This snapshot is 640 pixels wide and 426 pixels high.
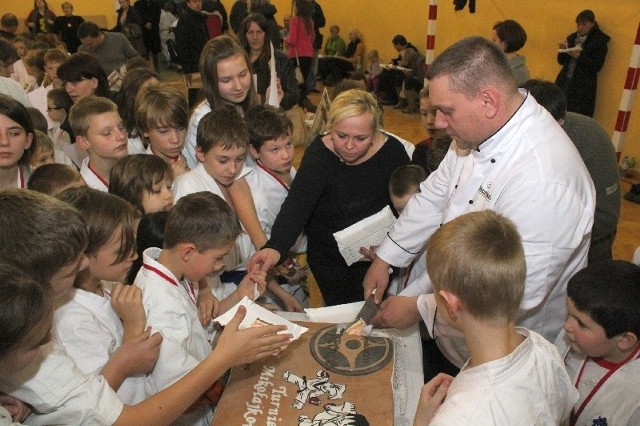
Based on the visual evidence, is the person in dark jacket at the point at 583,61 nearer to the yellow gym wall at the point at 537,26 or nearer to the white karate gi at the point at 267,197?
the yellow gym wall at the point at 537,26

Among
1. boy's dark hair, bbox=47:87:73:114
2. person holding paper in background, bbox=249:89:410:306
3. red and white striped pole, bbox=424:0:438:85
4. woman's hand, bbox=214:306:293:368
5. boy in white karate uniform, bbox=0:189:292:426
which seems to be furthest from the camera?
red and white striped pole, bbox=424:0:438:85

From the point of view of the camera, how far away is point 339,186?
281 centimetres

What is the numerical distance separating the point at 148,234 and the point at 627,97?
5.80m

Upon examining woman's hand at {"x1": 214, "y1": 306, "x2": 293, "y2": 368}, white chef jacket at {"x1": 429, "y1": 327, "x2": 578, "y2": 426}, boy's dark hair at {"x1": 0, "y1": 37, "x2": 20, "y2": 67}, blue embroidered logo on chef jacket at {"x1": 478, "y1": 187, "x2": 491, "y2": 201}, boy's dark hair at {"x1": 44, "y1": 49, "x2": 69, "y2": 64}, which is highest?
boy's dark hair at {"x1": 0, "y1": 37, "x2": 20, "y2": 67}

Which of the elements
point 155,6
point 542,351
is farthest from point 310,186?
point 155,6

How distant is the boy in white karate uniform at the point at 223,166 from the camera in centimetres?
277

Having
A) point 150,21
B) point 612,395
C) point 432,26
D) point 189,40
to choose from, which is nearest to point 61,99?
point 189,40

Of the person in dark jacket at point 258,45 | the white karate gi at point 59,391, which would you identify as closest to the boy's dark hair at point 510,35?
the person in dark jacket at point 258,45

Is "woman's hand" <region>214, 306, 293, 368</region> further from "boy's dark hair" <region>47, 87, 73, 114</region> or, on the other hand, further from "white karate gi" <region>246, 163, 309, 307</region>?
"boy's dark hair" <region>47, 87, 73, 114</region>

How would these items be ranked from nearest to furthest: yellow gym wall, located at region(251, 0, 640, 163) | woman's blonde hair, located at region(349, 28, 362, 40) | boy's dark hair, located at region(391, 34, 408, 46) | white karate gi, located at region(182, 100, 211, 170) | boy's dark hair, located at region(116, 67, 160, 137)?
white karate gi, located at region(182, 100, 211, 170) → boy's dark hair, located at region(116, 67, 160, 137) → yellow gym wall, located at region(251, 0, 640, 163) → boy's dark hair, located at region(391, 34, 408, 46) → woman's blonde hair, located at region(349, 28, 362, 40)

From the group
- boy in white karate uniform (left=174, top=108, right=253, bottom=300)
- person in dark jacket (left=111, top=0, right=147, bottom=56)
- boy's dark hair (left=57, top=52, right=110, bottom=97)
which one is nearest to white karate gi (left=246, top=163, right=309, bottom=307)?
boy in white karate uniform (left=174, top=108, right=253, bottom=300)

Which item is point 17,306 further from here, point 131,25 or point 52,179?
point 131,25

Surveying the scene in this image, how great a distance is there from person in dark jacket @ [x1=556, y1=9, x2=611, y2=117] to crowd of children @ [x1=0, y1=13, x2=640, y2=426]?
14.6 feet

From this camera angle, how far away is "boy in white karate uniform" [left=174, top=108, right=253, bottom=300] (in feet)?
9.08
